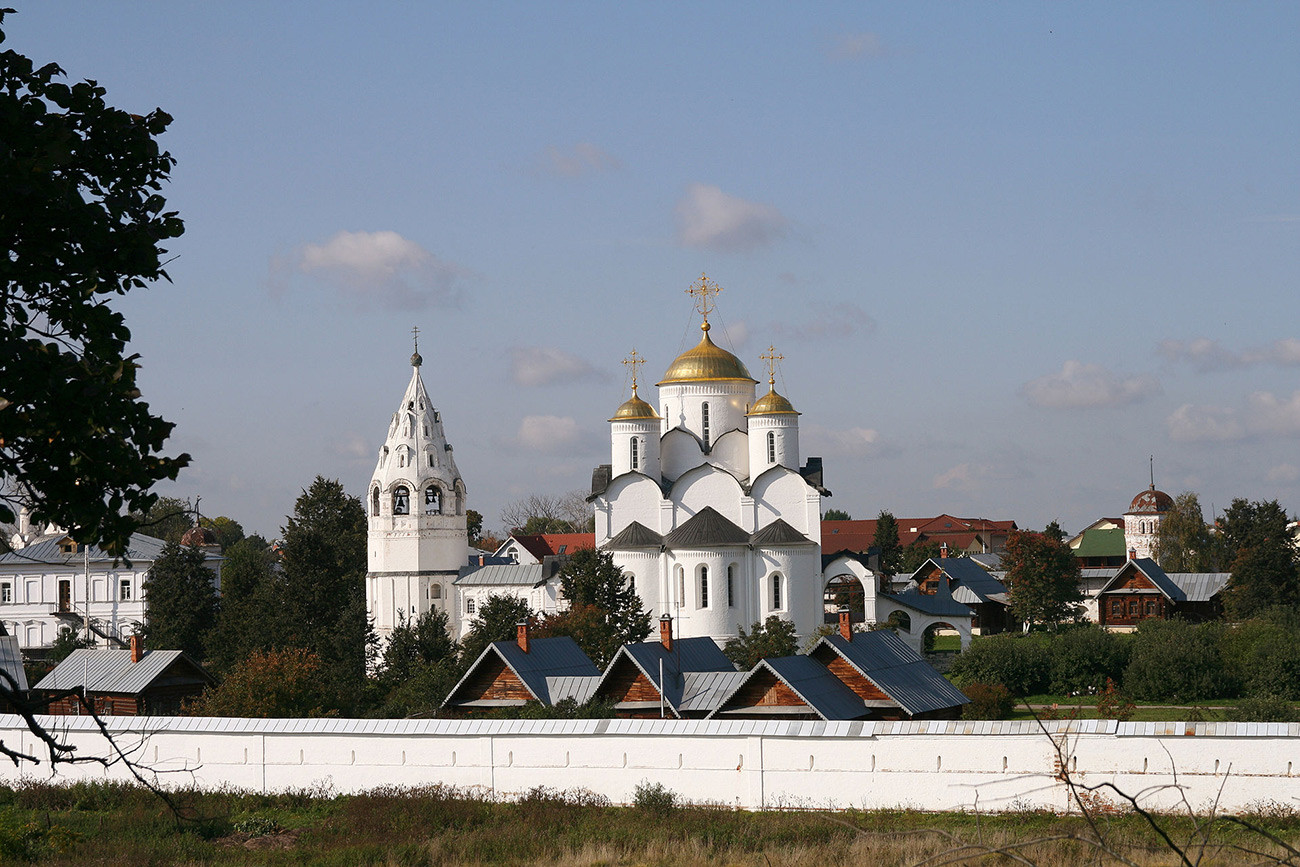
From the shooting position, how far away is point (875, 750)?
16734 millimetres

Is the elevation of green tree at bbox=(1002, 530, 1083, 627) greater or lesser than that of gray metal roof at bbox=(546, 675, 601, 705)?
greater

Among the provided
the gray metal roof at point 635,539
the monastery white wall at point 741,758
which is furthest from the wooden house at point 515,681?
the gray metal roof at point 635,539

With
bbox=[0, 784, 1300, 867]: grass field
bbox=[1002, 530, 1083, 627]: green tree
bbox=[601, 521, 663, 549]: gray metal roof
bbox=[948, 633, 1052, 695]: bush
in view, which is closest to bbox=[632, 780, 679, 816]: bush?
Result: bbox=[0, 784, 1300, 867]: grass field

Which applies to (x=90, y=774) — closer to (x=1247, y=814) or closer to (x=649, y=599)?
(x=1247, y=814)

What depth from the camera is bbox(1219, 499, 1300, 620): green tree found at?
44281 millimetres

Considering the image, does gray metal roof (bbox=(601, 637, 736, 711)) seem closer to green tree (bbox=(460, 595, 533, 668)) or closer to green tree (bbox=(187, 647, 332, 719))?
green tree (bbox=(187, 647, 332, 719))

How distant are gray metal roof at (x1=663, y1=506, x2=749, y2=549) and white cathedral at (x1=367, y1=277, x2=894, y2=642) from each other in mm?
52

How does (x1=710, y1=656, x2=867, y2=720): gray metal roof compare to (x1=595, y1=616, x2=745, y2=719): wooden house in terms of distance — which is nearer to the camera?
(x1=710, y1=656, x2=867, y2=720): gray metal roof

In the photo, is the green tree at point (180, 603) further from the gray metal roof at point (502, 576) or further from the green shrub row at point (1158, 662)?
the green shrub row at point (1158, 662)

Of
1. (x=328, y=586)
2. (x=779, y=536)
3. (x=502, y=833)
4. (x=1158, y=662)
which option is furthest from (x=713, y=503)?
(x=502, y=833)

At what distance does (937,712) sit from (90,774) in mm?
13476

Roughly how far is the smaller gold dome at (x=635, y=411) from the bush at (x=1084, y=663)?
16.6 metres

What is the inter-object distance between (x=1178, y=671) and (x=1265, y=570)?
502 inches

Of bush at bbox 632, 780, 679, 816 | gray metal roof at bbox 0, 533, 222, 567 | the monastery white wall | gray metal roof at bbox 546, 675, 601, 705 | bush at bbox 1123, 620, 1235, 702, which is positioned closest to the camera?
the monastery white wall
